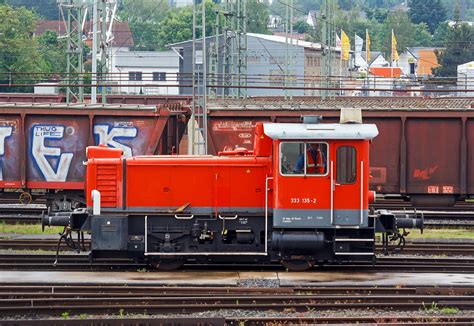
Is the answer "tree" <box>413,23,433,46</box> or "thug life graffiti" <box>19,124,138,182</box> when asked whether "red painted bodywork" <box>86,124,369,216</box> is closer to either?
"thug life graffiti" <box>19,124,138,182</box>

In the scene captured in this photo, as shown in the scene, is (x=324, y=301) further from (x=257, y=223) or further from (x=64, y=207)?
(x=64, y=207)

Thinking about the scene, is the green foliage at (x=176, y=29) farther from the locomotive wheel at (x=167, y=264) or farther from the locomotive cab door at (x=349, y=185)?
the locomotive cab door at (x=349, y=185)

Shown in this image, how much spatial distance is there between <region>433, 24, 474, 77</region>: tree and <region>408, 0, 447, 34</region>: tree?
74.3 m

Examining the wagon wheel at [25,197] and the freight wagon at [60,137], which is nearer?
the freight wagon at [60,137]

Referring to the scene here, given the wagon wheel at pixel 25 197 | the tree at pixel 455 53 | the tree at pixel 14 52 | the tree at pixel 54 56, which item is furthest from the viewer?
the tree at pixel 455 53

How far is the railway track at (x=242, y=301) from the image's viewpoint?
606 inches

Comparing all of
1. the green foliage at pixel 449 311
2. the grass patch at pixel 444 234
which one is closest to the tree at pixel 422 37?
the grass patch at pixel 444 234

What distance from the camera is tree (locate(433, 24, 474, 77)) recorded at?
10762 cm

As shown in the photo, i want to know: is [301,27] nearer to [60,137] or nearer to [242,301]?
[60,137]

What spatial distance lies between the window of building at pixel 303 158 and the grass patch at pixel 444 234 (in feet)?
27.1

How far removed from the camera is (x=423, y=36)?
561 feet

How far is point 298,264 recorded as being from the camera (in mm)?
19812

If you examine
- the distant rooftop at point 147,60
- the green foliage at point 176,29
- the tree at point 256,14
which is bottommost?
the distant rooftop at point 147,60

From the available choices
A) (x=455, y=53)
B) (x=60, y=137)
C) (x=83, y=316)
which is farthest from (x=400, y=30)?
(x=83, y=316)
